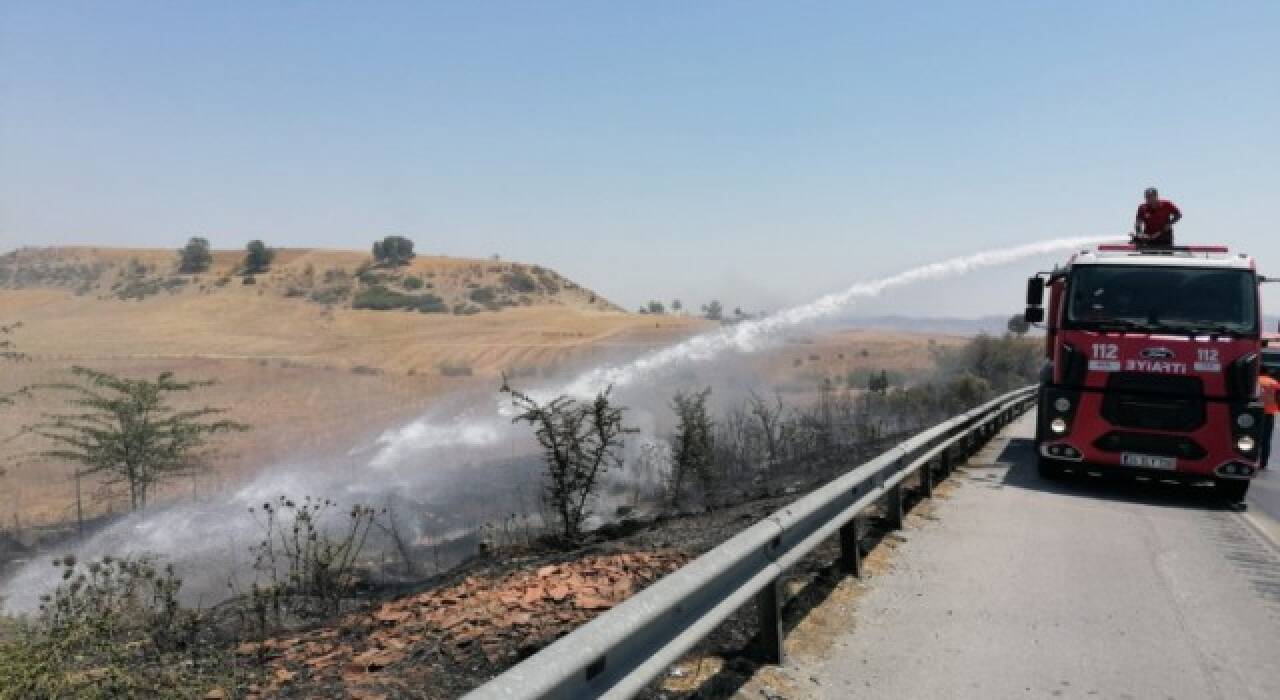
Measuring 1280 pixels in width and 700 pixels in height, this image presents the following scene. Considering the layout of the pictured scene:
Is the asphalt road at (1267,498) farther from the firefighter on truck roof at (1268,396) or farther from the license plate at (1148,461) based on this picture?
the license plate at (1148,461)

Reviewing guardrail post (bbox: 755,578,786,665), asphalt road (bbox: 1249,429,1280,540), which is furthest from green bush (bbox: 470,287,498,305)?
guardrail post (bbox: 755,578,786,665)

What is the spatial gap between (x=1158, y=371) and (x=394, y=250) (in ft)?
281

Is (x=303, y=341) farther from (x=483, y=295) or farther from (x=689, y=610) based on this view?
(x=689, y=610)

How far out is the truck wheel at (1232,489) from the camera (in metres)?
10.9

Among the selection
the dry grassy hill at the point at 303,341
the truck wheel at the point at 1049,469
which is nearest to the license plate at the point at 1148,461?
the truck wheel at the point at 1049,469

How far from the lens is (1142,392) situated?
35.5 feet

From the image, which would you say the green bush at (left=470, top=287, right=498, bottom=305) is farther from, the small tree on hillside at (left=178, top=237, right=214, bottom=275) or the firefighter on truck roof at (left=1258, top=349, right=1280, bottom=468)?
the firefighter on truck roof at (left=1258, top=349, right=1280, bottom=468)

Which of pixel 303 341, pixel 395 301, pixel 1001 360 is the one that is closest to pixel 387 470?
pixel 1001 360

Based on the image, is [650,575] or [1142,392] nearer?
[650,575]

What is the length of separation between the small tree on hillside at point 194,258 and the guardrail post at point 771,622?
3392 inches

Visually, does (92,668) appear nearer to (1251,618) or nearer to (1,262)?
(1251,618)

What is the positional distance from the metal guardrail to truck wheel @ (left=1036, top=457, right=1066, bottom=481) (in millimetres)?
5281

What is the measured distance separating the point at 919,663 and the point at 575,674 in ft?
9.21

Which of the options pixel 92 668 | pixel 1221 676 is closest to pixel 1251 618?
pixel 1221 676
